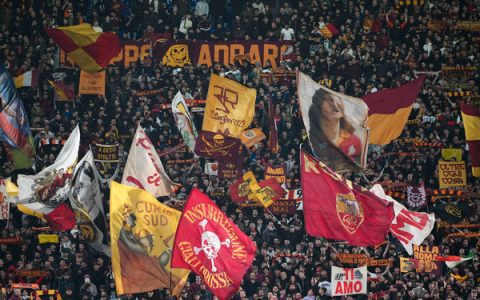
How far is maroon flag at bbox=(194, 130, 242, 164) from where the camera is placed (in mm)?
30078

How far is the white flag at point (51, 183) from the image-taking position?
26469 mm

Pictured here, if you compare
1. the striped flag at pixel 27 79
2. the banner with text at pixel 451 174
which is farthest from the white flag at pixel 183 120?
the banner with text at pixel 451 174

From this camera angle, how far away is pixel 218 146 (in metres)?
30.2

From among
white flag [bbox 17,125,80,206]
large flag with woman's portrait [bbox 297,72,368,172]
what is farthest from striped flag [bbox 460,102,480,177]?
white flag [bbox 17,125,80,206]

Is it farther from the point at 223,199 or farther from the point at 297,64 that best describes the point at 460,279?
the point at 297,64

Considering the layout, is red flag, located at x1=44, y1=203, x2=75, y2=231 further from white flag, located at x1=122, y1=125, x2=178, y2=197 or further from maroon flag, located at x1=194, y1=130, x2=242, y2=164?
maroon flag, located at x1=194, y1=130, x2=242, y2=164

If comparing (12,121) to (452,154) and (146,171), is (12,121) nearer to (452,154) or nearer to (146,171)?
(146,171)

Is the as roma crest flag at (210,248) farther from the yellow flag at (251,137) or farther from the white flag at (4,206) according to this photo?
the yellow flag at (251,137)

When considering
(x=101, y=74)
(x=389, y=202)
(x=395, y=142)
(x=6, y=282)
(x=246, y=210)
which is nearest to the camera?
(x=389, y=202)

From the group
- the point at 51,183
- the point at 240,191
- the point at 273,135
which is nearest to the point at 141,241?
the point at 51,183

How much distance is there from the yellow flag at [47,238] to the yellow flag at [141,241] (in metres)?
6.47

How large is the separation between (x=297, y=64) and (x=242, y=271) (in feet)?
44.3

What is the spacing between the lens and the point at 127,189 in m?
22.5

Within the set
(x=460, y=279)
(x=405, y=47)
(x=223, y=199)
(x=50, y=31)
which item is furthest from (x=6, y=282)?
(x=405, y=47)
